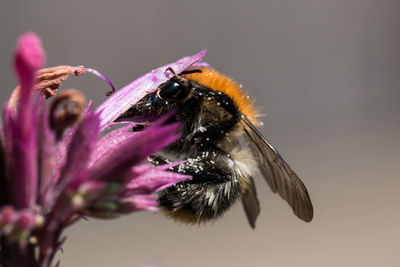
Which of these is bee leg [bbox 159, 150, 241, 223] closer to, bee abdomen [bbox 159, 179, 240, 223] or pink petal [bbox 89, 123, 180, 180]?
bee abdomen [bbox 159, 179, 240, 223]

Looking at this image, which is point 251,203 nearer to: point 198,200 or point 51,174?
point 198,200

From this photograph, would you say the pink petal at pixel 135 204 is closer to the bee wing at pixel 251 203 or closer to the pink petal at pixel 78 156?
the pink petal at pixel 78 156

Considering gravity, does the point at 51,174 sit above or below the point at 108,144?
below

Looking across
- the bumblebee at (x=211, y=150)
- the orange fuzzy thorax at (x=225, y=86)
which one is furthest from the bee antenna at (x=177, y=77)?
the orange fuzzy thorax at (x=225, y=86)

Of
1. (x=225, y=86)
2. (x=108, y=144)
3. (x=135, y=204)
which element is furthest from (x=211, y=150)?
(x=135, y=204)

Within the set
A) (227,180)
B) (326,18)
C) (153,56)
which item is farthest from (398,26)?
(227,180)
